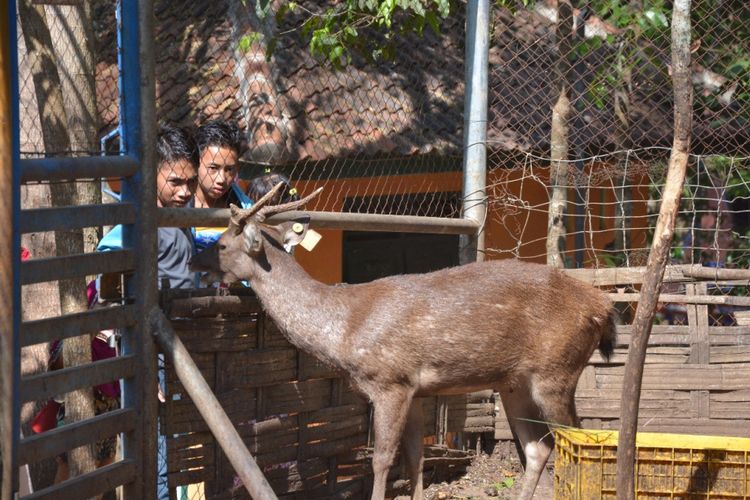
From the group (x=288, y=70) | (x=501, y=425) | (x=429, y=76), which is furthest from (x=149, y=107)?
(x=429, y=76)

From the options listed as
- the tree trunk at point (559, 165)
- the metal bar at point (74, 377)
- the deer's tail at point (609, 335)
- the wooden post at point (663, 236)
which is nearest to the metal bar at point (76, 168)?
the metal bar at point (74, 377)

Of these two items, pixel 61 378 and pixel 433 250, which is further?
pixel 433 250

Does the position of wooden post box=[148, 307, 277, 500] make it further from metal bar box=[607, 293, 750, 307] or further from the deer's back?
A: metal bar box=[607, 293, 750, 307]

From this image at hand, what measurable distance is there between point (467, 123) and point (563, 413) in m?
2.38

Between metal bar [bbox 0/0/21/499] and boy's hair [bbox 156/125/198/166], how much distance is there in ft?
6.43

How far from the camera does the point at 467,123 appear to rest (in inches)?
316

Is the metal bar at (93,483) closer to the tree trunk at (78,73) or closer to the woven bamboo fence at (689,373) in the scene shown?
the tree trunk at (78,73)

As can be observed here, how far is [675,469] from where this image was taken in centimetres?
537

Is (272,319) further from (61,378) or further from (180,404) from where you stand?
(61,378)

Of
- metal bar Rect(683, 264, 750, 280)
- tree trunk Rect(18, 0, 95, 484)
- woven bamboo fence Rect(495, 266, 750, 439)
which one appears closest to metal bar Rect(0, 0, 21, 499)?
tree trunk Rect(18, 0, 95, 484)

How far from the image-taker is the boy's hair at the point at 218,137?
6.60 m

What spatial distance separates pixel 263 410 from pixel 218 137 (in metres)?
1.61

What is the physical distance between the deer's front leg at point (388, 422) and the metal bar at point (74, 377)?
4.97 feet

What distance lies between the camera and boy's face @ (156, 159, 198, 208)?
248 inches
